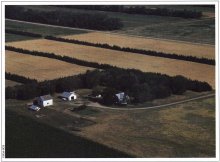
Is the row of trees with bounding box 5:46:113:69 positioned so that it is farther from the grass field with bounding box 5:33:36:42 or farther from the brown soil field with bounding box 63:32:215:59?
the brown soil field with bounding box 63:32:215:59

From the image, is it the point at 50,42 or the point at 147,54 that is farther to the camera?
the point at 50,42

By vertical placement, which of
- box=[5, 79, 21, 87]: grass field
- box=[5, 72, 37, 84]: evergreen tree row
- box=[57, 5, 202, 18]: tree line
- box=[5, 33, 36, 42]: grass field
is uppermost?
box=[57, 5, 202, 18]: tree line

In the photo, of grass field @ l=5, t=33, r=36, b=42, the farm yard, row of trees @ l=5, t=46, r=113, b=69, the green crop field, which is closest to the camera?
the farm yard

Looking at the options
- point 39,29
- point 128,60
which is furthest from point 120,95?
point 39,29


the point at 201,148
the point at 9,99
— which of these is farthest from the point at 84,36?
the point at 201,148

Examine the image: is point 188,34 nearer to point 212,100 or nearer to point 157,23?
point 157,23

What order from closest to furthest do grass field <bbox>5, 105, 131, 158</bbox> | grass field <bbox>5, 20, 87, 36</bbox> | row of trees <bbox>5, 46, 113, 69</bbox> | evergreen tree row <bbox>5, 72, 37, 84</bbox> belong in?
grass field <bbox>5, 105, 131, 158</bbox>
evergreen tree row <bbox>5, 72, 37, 84</bbox>
row of trees <bbox>5, 46, 113, 69</bbox>
grass field <bbox>5, 20, 87, 36</bbox>

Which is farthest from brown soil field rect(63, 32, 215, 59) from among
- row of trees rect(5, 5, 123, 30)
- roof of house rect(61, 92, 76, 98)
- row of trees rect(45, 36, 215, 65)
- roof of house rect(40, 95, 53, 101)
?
roof of house rect(40, 95, 53, 101)
